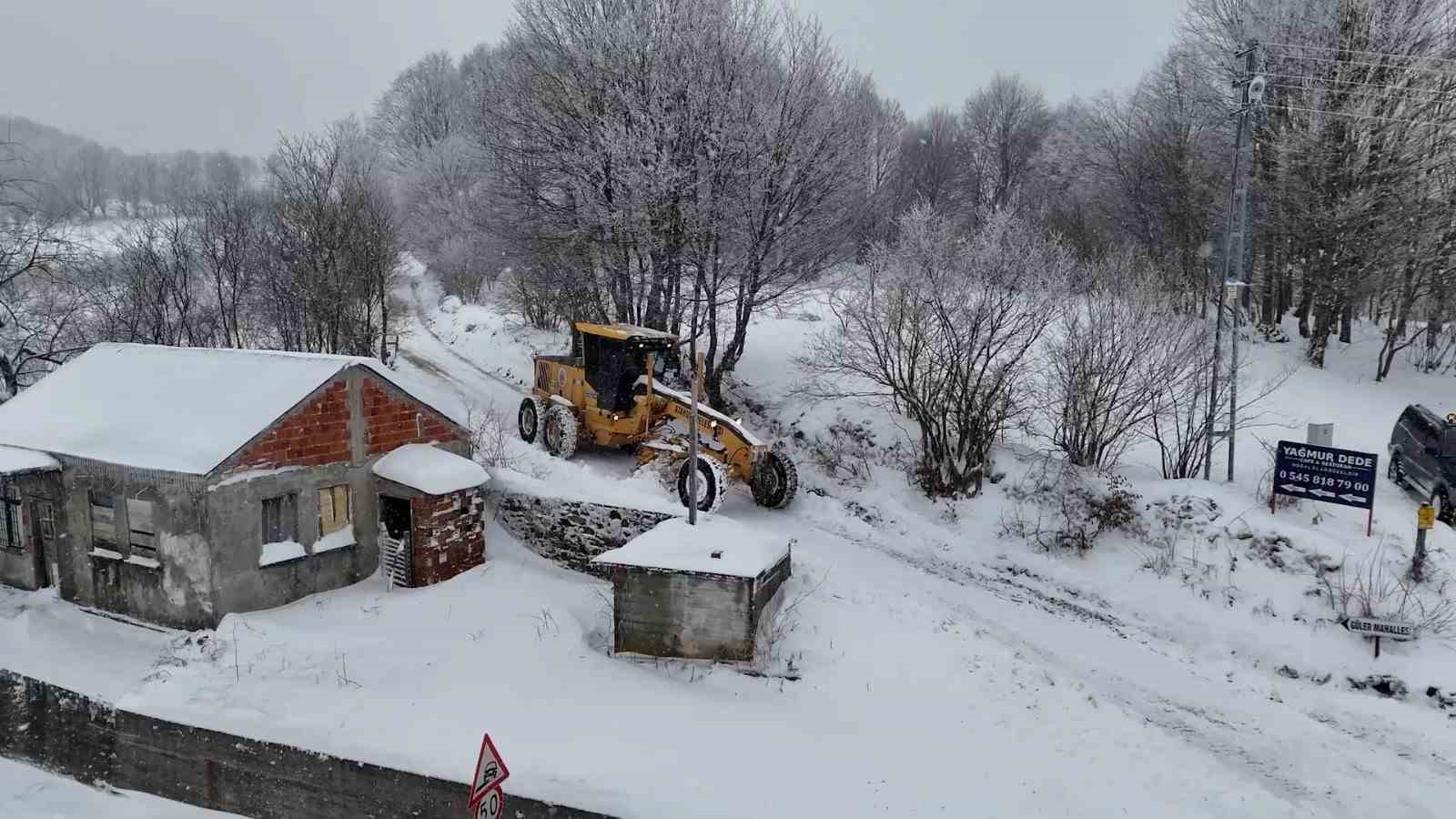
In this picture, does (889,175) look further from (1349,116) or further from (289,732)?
(289,732)

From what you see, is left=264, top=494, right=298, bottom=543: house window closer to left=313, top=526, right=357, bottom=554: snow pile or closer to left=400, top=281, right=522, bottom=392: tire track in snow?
left=313, top=526, right=357, bottom=554: snow pile

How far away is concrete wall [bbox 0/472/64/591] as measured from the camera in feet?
40.6

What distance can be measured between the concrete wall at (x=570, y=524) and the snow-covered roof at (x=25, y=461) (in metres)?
6.15

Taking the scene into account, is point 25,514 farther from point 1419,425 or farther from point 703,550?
point 1419,425

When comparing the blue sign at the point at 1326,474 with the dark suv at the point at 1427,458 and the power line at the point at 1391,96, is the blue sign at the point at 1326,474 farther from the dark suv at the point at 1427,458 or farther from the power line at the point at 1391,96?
the power line at the point at 1391,96

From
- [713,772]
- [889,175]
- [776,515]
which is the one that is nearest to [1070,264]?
[776,515]

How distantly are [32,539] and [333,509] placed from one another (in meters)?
4.75

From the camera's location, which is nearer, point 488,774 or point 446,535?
point 488,774

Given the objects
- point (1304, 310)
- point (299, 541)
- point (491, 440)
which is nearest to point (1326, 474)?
point (491, 440)

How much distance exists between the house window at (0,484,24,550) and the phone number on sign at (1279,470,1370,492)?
18818 mm

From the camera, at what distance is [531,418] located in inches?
717

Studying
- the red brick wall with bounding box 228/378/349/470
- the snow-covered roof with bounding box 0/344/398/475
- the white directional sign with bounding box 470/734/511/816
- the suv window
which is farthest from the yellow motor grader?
the suv window

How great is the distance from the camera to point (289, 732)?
8.98m

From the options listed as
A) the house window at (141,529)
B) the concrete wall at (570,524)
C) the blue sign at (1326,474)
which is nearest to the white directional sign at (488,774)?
the concrete wall at (570,524)
